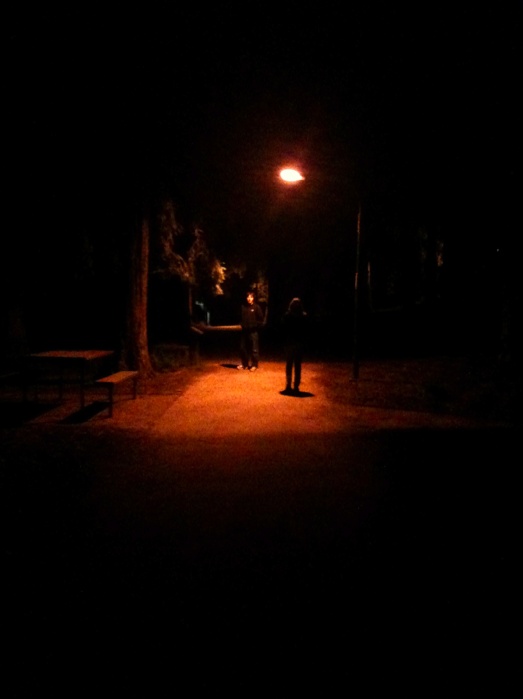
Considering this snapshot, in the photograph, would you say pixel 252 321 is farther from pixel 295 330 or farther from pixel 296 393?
pixel 296 393

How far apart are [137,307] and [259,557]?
1047 centimetres

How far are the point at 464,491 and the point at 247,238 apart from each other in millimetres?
17596

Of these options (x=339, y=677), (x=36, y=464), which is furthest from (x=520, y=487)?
(x=36, y=464)

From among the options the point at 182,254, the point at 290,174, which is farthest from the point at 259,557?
the point at 182,254

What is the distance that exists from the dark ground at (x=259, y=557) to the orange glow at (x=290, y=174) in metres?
5.69

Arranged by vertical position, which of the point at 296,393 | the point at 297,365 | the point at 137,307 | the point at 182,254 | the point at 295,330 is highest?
the point at 182,254

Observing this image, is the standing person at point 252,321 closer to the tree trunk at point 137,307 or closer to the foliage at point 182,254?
the tree trunk at point 137,307

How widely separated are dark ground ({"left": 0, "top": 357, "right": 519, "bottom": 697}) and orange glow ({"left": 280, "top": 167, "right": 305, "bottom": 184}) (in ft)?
18.7

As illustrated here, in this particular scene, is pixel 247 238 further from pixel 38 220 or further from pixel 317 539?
pixel 317 539

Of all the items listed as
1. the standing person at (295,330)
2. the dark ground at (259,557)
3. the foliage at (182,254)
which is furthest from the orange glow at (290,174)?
the dark ground at (259,557)

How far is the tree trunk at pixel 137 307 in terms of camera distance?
13.6m

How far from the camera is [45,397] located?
11.4 metres

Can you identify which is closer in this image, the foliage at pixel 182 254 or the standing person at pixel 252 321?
the standing person at pixel 252 321

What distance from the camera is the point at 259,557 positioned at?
13.2 ft
